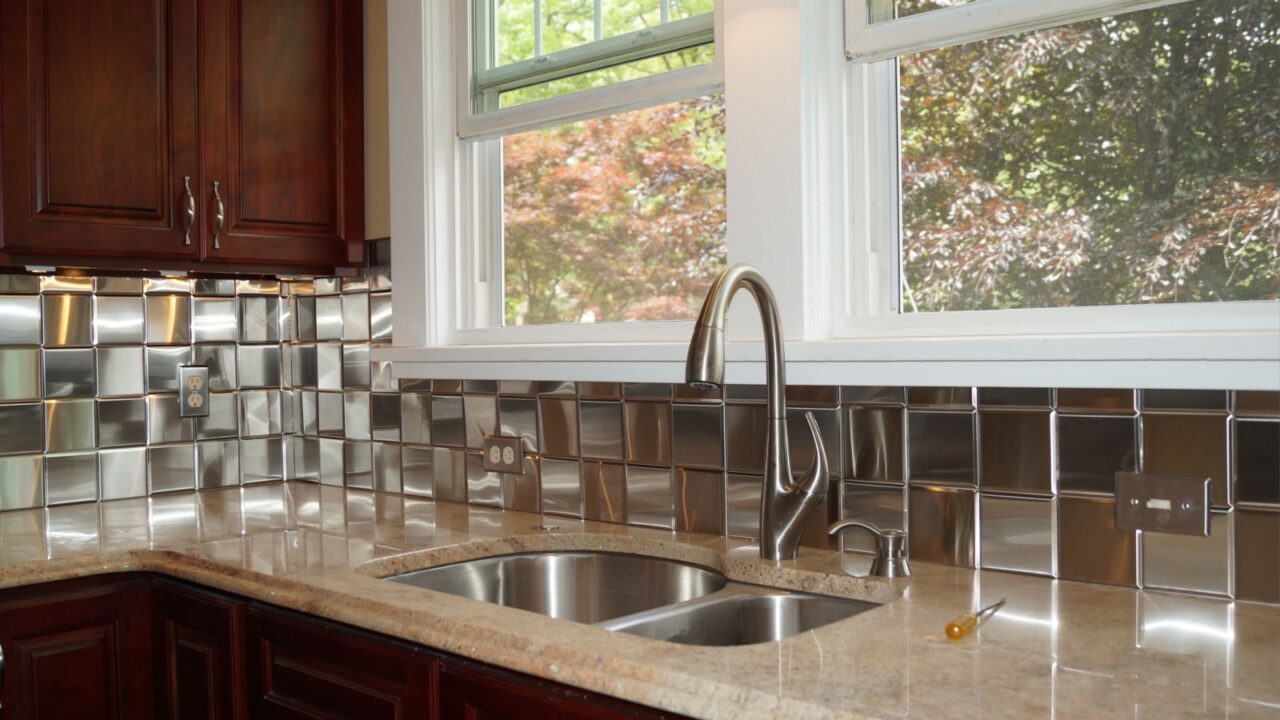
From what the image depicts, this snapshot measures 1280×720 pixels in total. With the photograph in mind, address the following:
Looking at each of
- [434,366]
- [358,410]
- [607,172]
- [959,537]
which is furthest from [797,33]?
[358,410]

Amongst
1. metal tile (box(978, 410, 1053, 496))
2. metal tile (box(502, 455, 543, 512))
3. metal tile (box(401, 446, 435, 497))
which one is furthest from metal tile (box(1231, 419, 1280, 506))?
metal tile (box(401, 446, 435, 497))

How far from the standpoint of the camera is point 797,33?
5.98 ft

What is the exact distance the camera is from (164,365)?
9.17ft

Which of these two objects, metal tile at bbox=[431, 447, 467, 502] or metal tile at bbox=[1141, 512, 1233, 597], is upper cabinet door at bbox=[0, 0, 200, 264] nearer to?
metal tile at bbox=[431, 447, 467, 502]

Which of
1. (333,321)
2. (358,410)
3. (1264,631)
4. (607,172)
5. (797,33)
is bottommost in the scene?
(1264,631)

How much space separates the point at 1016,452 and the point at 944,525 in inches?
6.8

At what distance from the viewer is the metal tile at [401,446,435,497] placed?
8.61ft

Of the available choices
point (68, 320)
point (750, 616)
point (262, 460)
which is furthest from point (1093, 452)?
point (68, 320)

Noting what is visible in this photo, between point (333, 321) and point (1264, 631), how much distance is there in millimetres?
2312

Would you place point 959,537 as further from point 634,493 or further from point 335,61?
point 335,61

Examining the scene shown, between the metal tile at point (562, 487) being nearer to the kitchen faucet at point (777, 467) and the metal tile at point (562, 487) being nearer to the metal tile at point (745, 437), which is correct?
the metal tile at point (745, 437)

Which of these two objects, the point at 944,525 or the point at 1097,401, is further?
the point at 944,525

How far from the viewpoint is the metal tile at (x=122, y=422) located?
2684mm

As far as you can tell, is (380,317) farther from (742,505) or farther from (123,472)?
(742,505)
